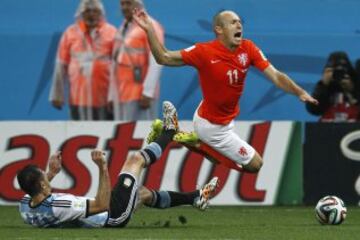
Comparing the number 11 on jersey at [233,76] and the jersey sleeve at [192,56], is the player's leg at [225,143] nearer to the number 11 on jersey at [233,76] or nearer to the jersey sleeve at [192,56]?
the number 11 on jersey at [233,76]

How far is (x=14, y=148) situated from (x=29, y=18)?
266 centimetres

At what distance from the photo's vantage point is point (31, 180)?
10.8 metres

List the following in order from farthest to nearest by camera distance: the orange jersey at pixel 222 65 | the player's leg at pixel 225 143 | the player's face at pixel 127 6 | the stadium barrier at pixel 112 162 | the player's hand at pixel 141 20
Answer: the player's face at pixel 127 6, the stadium barrier at pixel 112 162, the player's leg at pixel 225 143, the orange jersey at pixel 222 65, the player's hand at pixel 141 20

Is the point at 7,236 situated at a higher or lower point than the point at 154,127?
lower

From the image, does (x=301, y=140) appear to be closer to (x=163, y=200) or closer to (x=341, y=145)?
(x=341, y=145)

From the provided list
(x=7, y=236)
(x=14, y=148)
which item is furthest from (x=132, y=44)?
(x=7, y=236)

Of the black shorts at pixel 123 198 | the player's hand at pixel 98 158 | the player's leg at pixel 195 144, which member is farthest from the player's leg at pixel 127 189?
the player's leg at pixel 195 144

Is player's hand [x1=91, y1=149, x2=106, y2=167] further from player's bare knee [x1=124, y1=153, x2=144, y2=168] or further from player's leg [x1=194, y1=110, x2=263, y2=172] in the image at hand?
player's leg [x1=194, y1=110, x2=263, y2=172]

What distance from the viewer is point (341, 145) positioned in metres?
15.1

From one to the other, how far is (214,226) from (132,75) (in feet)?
13.7

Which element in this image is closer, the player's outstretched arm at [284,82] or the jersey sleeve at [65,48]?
the player's outstretched arm at [284,82]

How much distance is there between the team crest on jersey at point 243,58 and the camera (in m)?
12.5

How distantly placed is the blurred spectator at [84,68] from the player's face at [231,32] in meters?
3.13

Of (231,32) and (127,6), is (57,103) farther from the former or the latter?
(231,32)
